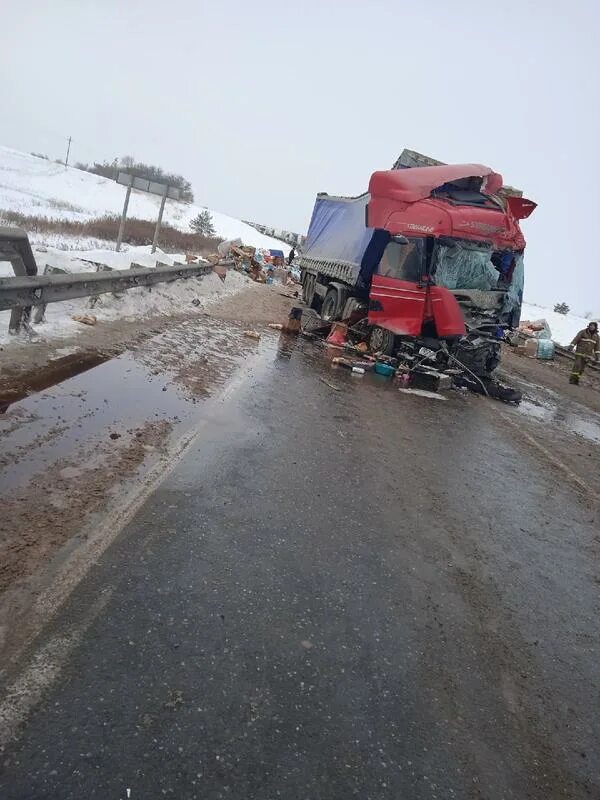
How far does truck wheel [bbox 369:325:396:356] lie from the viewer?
11.2m

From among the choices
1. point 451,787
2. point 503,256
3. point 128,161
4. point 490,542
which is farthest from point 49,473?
point 128,161

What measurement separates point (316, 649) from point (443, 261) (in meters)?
9.19

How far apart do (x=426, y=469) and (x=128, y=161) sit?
458 feet

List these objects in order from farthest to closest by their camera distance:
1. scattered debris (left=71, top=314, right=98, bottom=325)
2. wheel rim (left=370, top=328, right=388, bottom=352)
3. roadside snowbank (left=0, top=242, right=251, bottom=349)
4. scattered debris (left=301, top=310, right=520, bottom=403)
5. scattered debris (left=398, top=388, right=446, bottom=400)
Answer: wheel rim (left=370, top=328, right=388, bottom=352) → scattered debris (left=301, top=310, right=520, bottom=403) → scattered debris (left=398, top=388, right=446, bottom=400) → scattered debris (left=71, top=314, right=98, bottom=325) → roadside snowbank (left=0, top=242, right=251, bottom=349)

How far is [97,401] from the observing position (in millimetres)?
5090

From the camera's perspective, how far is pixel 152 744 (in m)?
1.92

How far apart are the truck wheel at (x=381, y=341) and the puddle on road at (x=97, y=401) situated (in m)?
4.05

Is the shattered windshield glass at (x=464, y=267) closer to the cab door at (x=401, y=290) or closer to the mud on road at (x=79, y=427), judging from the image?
the cab door at (x=401, y=290)

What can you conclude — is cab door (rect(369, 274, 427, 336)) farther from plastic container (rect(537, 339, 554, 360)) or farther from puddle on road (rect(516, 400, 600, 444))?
plastic container (rect(537, 339, 554, 360))

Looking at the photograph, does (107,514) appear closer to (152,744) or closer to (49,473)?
(49,473)

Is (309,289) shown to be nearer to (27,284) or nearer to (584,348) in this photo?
(584,348)

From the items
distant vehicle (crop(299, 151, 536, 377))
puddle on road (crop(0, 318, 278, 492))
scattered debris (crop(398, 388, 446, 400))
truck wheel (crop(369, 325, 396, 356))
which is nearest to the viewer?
Result: puddle on road (crop(0, 318, 278, 492))

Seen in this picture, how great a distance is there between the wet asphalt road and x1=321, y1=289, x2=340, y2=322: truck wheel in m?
9.44

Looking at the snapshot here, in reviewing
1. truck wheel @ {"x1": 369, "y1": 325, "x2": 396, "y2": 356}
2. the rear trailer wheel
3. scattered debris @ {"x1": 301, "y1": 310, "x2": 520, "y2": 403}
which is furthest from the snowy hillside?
scattered debris @ {"x1": 301, "y1": 310, "x2": 520, "y2": 403}
